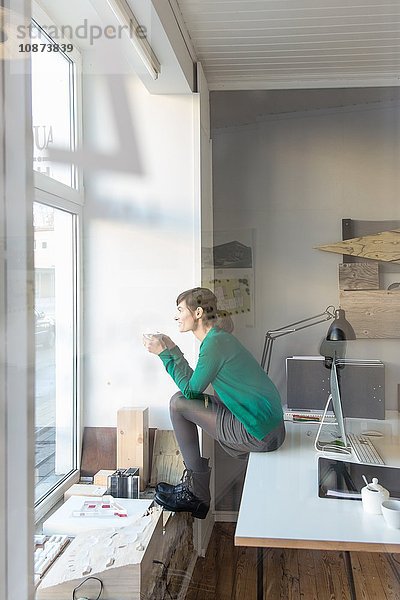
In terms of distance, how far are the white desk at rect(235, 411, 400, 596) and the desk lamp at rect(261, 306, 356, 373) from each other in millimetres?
191

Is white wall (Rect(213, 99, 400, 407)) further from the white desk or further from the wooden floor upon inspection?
the wooden floor

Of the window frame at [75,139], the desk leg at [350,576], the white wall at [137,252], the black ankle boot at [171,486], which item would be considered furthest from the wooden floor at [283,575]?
the window frame at [75,139]

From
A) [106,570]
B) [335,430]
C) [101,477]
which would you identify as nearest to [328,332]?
[335,430]

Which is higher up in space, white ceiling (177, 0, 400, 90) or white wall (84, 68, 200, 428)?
white ceiling (177, 0, 400, 90)

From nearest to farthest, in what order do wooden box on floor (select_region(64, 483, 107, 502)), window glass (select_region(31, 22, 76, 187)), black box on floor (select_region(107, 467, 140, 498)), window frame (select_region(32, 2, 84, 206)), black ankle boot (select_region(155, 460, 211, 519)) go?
window glass (select_region(31, 22, 76, 187)), window frame (select_region(32, 2, 84, 206)), wooden box on floor (select_region(64, 483, 107, 502)), black box on floor (select_region(107, 467, 140, 498)), black ankle boot (select_region(155, 460, 211, 519))

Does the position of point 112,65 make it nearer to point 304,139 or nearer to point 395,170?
point 304,139

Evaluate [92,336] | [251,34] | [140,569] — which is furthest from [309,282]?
[140,569]

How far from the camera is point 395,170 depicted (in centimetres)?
168

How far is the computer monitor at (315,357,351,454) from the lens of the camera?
1599 millimetres

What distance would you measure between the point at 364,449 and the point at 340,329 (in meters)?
0.34

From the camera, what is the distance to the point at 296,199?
165 cm

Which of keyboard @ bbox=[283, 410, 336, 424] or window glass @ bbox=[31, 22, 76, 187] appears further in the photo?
keyboard @ bbox=[283, 410, 336, 424]

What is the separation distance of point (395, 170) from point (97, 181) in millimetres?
854

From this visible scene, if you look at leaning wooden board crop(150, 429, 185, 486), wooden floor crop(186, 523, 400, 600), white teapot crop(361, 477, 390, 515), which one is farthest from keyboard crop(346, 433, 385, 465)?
leaning wooden board crop(150, 429, 185, 486)
